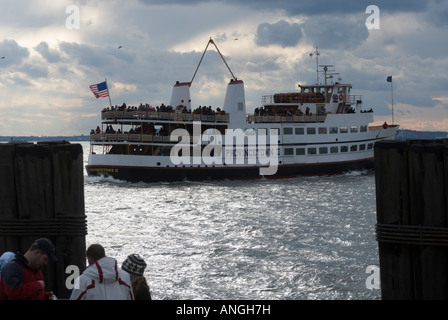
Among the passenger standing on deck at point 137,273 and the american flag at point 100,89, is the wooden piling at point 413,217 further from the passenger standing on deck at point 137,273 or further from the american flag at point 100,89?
the american flag at point 100,89

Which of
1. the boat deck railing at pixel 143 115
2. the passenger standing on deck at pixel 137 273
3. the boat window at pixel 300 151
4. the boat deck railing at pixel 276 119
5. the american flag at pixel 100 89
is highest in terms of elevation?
the american flag at pixel 100 89

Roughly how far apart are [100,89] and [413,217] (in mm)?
41106

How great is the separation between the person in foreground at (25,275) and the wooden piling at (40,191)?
168 cm

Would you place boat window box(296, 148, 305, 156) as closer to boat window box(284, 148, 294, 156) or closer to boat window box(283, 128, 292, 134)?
boat window box(284, 148, 294, 156)

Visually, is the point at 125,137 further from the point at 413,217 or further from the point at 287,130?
the point at 413,217

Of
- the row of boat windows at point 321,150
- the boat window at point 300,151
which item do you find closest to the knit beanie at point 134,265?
the row of boat windows at point 321,150

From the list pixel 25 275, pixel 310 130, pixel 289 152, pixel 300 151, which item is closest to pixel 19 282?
pixel 25 275

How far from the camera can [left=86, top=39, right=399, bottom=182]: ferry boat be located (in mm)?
46250

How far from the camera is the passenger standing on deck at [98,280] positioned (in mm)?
6164

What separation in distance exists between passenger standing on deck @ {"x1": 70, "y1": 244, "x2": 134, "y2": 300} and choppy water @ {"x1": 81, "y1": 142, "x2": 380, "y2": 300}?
28.7 ft

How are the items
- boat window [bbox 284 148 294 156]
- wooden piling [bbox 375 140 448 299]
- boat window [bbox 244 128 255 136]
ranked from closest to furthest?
wooden piling [bbox 375 140 448 299], boat window [bbox 244 128 255 136], boat window [bbox 284 148 294 156]

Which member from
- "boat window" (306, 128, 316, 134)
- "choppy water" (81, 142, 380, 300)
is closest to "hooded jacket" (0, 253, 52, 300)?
"choppy water" (81, 142, 380, 300)

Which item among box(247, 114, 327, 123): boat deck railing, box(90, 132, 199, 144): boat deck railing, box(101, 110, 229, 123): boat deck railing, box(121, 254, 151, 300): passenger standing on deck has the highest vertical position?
box(101, 110, 229, 123): boat deck railing

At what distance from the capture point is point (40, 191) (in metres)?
7.71
